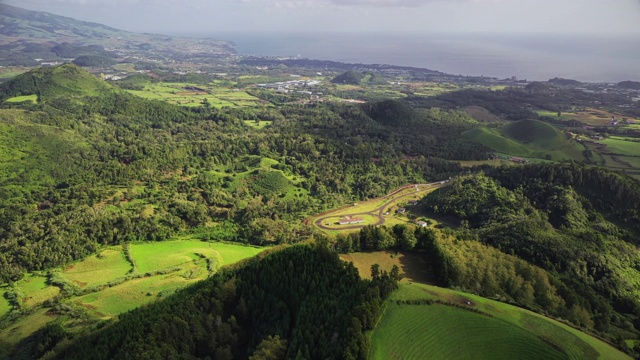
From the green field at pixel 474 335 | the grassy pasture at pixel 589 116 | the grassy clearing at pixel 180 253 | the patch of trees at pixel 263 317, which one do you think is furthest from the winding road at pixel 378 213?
the grassy pasture at pixel 589 116

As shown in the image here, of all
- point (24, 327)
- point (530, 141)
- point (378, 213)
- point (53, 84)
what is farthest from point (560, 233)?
point (53, 84)

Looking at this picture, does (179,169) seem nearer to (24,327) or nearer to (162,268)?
(162,268)

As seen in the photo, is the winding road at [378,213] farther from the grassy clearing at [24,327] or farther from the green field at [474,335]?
the grassy clearing at [24,327]

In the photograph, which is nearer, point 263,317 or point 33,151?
point 263,317

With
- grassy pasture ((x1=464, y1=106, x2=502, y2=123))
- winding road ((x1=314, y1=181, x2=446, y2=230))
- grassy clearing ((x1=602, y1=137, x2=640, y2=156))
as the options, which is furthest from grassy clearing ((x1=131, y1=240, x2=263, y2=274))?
grassy pasture ((x1=464, y1=106, x2=502, y2=123))

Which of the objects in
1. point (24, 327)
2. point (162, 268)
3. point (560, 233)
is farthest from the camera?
point (560, 233)
